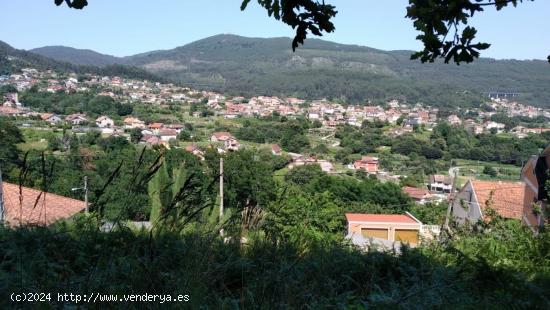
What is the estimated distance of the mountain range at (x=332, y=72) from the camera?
9350 cm

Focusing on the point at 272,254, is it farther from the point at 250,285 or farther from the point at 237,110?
the point at 237,110

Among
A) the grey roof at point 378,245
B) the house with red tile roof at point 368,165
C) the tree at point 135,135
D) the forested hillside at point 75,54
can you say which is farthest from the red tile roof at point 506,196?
the forested hillside at point 75,54

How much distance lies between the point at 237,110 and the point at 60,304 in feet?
212

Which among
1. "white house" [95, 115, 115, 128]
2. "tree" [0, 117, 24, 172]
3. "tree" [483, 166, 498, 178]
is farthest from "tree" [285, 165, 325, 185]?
"white house" [95, 115, 115, 128]

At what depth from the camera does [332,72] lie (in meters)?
104

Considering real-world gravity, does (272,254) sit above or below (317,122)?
above

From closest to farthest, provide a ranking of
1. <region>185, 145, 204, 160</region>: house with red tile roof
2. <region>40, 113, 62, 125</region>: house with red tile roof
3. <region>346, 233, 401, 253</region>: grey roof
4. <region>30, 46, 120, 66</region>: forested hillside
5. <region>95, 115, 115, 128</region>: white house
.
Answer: <region>346, 233, 401, 253</region>: grey roof → <region>185, 145, 204, 160</region>: house with red tile roof → <region>40, 113, 62, 125</region>: house with red tile roof → <region>95, 115, 115, 128</region>: white house → <region>30, 46, 120, 66</region>: forested hillside

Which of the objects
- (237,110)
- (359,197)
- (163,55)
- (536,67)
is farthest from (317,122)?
(163,55)

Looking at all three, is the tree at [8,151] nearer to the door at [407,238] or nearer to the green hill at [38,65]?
the door at [407,238]

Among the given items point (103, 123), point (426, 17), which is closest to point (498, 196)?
point (426, 17)

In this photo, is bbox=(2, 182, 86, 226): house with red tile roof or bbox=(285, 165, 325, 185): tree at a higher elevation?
bbox=(2, 182, 86, 226): house with red tile roof

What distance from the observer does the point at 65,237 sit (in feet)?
5.78

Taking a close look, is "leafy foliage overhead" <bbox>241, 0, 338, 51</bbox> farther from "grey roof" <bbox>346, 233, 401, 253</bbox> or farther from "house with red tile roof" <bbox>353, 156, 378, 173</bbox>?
"house with red tile roof" <bbox>353, 156, 378, 173</bbox>

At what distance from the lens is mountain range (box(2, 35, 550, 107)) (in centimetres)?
9350
